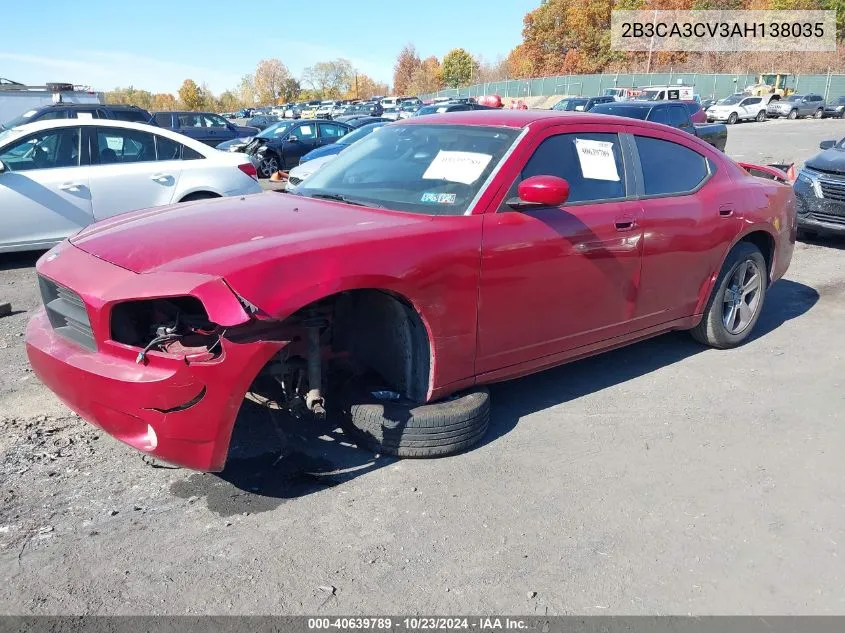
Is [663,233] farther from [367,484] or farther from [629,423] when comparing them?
[367,484]

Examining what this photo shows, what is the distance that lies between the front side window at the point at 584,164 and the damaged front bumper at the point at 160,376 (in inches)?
72.0

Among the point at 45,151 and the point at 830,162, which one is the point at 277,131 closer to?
the point at 45,151

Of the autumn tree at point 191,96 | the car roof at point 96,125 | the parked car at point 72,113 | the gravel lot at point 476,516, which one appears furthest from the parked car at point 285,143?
the autumn tree at point 191,96

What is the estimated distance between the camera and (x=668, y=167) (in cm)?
450

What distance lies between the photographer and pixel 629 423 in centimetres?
395

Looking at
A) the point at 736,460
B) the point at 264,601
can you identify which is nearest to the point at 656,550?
the point at 736,460

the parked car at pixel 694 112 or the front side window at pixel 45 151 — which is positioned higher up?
the parked car at pixel 694 112

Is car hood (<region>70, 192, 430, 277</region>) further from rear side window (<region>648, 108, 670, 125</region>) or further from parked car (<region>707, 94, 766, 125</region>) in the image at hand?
parked car (<region>707, 94, 766, 125</region>)

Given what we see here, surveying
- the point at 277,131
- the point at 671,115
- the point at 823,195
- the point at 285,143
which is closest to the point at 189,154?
the point at 823,195

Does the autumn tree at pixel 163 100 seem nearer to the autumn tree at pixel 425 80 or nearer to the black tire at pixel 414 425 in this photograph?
the autumn tree at pixel 425 80

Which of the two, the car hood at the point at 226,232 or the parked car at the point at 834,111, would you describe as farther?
the parked car at the point at 834,111

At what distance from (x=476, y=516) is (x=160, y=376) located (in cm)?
148

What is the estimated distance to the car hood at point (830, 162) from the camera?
8680 mm

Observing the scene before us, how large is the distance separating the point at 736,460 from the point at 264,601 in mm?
2484
